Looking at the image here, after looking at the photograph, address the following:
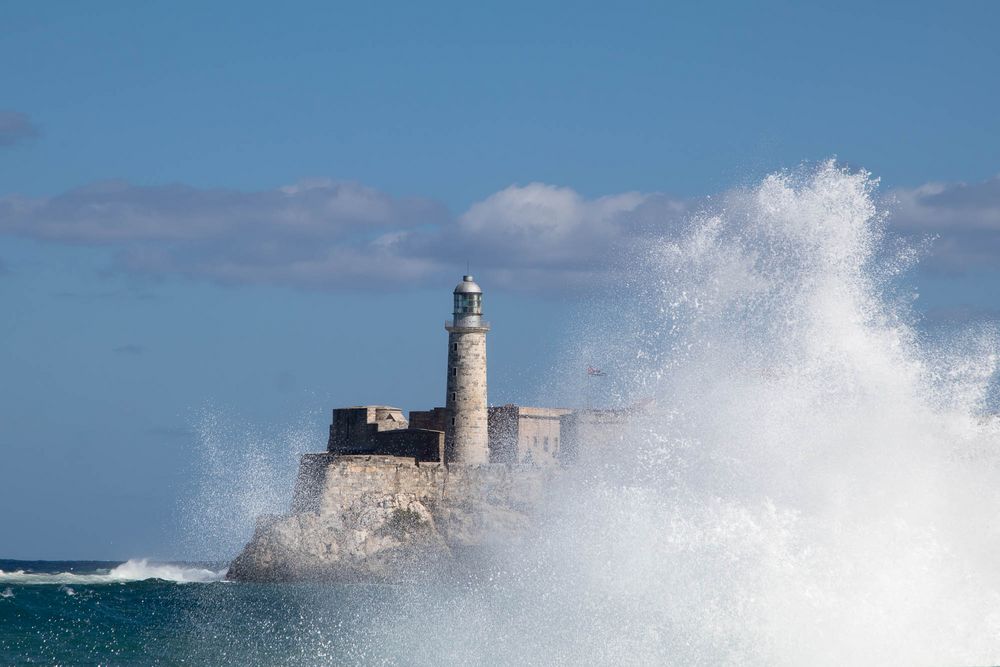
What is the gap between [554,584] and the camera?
84.9 feet

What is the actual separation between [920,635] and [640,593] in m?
3.98

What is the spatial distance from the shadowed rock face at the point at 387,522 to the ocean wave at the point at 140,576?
6404mm

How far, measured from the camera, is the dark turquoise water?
1107 inches

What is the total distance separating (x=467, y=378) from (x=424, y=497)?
4.13m

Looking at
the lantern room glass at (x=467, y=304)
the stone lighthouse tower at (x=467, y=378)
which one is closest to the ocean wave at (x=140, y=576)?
the stone lighthouse tower at (x=467, y=378)

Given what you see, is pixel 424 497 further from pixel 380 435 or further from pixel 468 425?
pixel 380 435

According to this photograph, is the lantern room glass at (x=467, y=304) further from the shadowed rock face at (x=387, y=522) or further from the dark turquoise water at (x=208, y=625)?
the dark turquoise water at (x=208, y=625)

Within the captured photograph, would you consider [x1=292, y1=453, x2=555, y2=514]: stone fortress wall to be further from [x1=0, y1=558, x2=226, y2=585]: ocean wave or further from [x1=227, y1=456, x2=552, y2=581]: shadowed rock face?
[x1=0, y1=558, x2=226, y2=585]: ocean wave

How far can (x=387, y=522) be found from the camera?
49.3m

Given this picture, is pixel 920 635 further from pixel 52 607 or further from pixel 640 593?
pixel 52 607

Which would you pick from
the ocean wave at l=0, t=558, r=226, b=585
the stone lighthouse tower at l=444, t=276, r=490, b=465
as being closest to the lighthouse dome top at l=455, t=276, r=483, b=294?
the stone lighthouse tower at l=444, t=276, r=490, b=465

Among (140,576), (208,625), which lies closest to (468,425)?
(208,625)

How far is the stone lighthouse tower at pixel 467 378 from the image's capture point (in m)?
51.3

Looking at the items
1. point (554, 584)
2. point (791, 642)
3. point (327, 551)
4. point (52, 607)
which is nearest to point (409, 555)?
point (327, 551)
